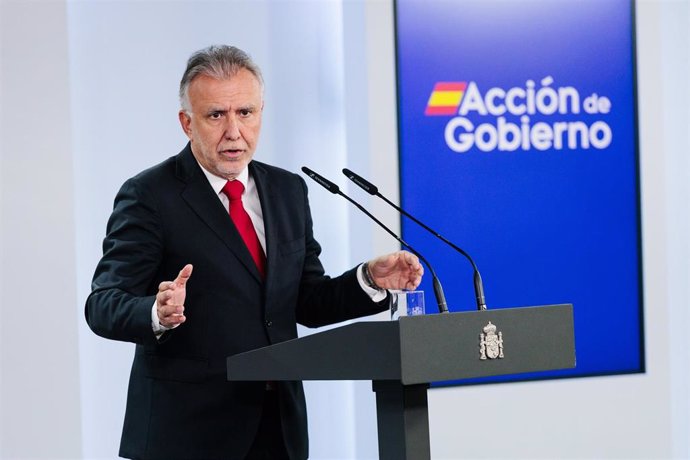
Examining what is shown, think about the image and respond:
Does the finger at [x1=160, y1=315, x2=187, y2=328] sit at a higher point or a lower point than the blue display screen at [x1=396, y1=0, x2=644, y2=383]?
lower

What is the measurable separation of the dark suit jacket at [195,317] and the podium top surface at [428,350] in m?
0.40

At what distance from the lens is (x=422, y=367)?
1.89 meters

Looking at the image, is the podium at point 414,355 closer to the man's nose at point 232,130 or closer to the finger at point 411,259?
the finger at point 411,259

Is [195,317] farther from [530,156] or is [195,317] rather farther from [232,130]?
[530,156]

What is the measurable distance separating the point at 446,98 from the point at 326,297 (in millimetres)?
1939

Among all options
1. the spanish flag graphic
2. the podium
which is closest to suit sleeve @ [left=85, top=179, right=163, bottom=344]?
the podium

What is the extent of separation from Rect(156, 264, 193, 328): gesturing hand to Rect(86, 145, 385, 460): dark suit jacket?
1.04 ft

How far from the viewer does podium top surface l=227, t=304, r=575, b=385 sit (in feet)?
6.20

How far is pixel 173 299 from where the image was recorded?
212 cm

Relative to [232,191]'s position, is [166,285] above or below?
below

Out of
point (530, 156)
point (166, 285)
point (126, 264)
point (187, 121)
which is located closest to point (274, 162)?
point (530, 156)

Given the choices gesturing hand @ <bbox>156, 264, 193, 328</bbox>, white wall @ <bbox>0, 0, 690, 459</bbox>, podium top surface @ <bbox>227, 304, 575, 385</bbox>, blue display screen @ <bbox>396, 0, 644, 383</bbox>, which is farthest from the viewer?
blue display screen @ <bbox>396, 0, 644, 383</bbox>

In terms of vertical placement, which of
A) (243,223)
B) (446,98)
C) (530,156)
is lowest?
(243,223)

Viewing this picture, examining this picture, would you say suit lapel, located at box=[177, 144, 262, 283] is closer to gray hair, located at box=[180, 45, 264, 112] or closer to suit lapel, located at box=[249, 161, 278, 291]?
suit lapel, located at box=[249, 161, 278, 291]
